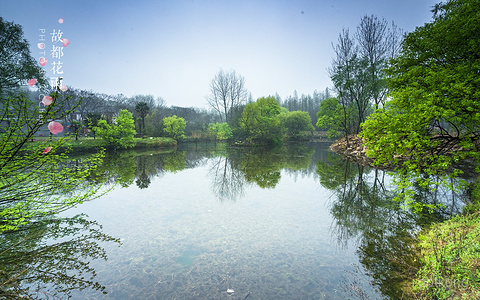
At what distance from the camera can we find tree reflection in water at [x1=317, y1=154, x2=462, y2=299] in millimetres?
4273

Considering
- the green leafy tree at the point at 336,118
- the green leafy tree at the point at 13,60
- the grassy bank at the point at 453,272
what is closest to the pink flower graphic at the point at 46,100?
the grassy bank at the point at 453,272

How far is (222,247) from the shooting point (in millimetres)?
5488

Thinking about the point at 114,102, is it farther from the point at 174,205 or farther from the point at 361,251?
the point at 361,251

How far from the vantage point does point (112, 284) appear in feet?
13.5

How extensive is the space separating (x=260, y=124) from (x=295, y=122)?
806 inches

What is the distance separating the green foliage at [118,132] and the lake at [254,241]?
75.5 feet

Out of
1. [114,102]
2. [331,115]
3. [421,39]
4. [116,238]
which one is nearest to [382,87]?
[331,115]

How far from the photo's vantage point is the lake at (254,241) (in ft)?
13.2

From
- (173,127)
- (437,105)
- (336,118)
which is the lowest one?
(437,105)

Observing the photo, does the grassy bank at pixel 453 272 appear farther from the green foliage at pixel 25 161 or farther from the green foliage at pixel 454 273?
the green foliage at pixel 25 161

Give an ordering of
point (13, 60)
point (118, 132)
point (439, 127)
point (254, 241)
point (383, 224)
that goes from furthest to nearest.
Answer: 1. point (118, 132)
2. point (13, 60)
3. point (383, 224)
4. point (439, 127)
5. point (254, 241)

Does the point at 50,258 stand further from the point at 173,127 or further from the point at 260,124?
the point at 173,127

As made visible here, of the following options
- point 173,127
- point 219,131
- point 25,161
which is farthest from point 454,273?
point 219,131

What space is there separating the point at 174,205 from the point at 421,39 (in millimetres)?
11870
